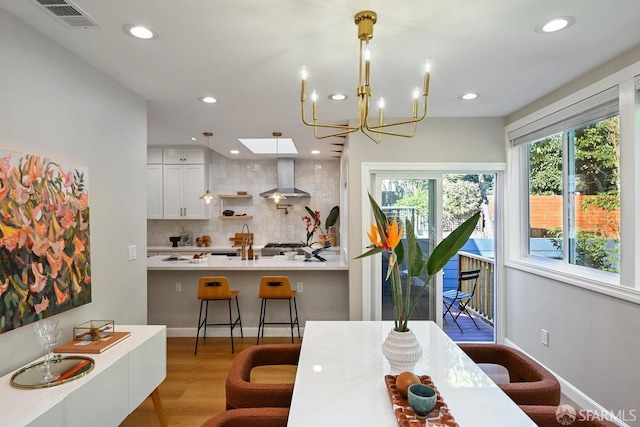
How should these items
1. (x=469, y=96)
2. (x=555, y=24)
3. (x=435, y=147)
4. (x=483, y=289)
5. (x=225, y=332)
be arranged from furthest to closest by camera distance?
(x=483, y=289)
(x=225, y=332)
(x=435, y=147)
(x=469, y=96)
(x=555, y=24)

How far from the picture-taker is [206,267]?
13.2ft

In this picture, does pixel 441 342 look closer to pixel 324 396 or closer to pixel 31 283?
pixel 324 396

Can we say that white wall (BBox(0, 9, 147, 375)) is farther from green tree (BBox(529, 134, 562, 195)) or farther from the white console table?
green tree (BBox(529, 134, 562, 195))

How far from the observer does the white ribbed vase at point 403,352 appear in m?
1.56

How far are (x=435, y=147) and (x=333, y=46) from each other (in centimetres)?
206

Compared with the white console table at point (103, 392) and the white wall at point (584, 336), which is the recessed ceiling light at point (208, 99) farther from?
the white wall at point (584, 336)

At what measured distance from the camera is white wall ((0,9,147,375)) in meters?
1.83

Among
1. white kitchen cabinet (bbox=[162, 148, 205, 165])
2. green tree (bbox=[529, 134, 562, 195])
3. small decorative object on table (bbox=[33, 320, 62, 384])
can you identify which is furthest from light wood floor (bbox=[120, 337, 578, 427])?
white kitchen cabinet (bbox=[162, 148, 205, 165])

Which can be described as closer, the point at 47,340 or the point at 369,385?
the point at 369,385

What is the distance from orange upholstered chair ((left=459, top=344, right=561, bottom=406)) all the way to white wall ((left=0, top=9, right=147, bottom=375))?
8.33 ft

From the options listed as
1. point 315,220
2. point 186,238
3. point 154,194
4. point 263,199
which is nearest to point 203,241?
point 186,238

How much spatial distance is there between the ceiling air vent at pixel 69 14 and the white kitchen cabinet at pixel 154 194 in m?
4.12

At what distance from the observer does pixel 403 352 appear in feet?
5.11

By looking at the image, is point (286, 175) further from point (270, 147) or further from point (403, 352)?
point (403, 352)
